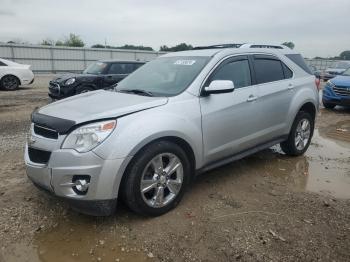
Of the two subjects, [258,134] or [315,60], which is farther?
[315,60]

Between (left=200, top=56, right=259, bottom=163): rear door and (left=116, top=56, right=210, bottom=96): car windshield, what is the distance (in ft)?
0.84

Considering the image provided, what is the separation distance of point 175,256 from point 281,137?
310 cm

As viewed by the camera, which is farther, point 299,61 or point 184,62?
point 299,61

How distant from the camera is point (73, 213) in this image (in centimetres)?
400

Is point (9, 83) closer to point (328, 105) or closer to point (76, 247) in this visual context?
point (328, 105)

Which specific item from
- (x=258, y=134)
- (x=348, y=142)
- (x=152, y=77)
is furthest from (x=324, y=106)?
(x=152, y=77)

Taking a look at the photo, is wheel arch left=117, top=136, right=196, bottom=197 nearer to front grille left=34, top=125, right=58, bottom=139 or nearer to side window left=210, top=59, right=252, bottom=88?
front grille left=34, top=125, right=58, bottom=139

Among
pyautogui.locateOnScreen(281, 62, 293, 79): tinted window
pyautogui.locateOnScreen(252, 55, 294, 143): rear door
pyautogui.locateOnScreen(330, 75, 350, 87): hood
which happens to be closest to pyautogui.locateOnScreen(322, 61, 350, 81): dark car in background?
pyautogui.locateOnScreen(330, 75, 350, 87): hood

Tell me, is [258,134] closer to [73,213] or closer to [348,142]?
[73,213]

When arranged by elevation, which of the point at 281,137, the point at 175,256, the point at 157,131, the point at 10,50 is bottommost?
the point at 175,256

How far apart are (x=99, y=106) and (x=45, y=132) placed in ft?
2.00

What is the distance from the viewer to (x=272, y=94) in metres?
5.23

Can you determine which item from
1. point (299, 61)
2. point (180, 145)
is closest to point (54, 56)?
point (299, 61)

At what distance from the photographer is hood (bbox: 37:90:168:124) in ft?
11.8
